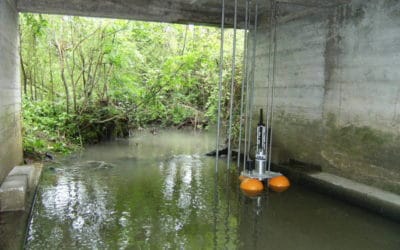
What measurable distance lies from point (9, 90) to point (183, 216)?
12.2ft

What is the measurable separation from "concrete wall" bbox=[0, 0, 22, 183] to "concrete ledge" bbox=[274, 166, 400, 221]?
17.1 feet

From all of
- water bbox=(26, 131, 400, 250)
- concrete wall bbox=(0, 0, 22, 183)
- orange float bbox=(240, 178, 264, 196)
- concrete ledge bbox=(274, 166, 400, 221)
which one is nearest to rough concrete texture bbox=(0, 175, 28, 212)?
water bbox=(26, 131, 400, 250)

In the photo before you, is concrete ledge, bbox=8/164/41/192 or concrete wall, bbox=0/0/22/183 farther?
concrete ledge, bbox=8/164/41/192

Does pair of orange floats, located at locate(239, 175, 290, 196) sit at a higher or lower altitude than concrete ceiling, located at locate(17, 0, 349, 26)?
lower

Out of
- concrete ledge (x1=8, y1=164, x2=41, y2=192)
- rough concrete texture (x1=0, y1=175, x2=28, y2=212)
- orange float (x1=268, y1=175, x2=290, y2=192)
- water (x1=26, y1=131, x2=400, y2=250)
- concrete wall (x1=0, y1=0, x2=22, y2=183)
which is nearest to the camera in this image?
water (x1=26, y1=131, x2=400, y2=250)

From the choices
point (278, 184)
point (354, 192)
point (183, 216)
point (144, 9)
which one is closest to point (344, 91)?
point (354, 192)

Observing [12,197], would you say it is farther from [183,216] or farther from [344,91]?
[344,91]

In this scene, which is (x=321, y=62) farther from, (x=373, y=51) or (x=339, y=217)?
(x=339, y=217)

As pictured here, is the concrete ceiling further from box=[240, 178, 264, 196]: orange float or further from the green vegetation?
box=[240, 178, 264, 196]: orange float

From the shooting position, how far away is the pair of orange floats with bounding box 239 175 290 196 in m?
5.91

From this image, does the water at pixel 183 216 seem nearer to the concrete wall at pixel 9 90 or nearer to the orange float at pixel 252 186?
the orange float at pixel 252 186

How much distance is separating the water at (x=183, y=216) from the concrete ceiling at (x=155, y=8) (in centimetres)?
343

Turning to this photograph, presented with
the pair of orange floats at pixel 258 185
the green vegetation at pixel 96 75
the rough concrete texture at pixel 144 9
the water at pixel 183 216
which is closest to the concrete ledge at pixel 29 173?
the water at pixel 183 216

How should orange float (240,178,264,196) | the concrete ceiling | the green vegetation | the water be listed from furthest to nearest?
the green vegetation
the concrete ceiling
orange float (240,178,264,196)
the water
